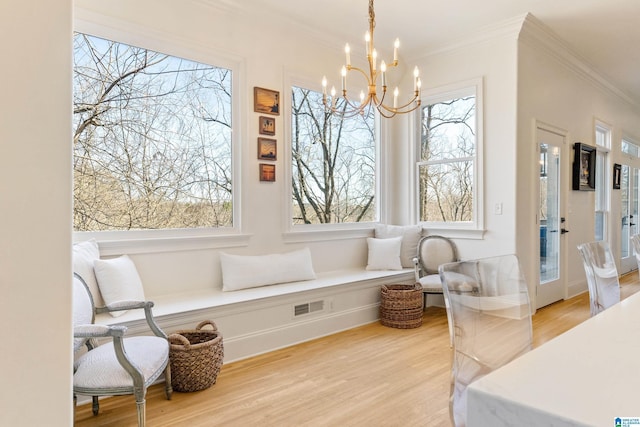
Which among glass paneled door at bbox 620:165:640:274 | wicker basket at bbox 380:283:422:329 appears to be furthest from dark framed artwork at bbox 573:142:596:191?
wicker basket at bbox 380:283:422:329

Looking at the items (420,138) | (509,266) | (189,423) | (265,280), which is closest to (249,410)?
(189,423)

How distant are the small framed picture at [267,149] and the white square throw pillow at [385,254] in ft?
4.95

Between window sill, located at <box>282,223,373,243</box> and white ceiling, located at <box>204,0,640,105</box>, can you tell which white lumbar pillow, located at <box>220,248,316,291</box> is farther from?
white ceiling, located at <box>204,0,640,105</box>

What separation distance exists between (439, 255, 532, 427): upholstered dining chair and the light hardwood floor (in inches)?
31.8

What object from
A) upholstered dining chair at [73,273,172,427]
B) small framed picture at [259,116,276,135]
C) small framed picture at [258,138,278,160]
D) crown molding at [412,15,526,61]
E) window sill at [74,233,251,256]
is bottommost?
upholstered dining chair at [73,273,172,427]

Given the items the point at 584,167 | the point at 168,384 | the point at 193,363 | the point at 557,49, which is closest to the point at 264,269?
the point at 193,363

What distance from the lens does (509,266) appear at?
64.2 inches

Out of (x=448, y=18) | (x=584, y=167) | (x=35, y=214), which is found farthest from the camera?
(x=584, y=167)

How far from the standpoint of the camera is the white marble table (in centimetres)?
54

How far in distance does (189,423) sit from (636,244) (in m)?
2.94

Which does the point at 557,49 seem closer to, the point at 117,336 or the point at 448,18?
the point at 448,18

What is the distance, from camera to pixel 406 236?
4531mm

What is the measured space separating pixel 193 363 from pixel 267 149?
198 centimetres

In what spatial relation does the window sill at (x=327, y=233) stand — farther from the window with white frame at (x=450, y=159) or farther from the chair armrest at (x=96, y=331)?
the chair armrest at (x=96, y=331)
